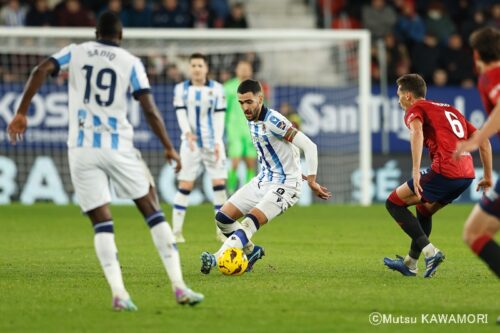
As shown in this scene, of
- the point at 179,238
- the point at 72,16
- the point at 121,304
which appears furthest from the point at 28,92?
the point at 72,16

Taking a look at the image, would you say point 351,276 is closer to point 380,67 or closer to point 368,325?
point 368,325

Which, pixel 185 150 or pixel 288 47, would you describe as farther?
pixel 288 47

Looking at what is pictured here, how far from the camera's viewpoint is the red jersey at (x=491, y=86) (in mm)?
7121

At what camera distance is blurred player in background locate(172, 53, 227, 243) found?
13.6 m

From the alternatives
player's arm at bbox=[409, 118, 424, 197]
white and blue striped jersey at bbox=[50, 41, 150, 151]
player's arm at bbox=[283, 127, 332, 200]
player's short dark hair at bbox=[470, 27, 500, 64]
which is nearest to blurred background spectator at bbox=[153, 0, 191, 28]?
player's arm at bbox=[283, 127, 332, 200]

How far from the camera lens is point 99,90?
760cm

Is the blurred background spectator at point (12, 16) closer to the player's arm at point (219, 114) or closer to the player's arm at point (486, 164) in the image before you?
the player's arm at point (219, 114)

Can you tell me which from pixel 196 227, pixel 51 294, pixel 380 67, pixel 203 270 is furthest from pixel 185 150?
pixel 380 67

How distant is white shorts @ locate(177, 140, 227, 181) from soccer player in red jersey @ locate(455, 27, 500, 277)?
22.1ft

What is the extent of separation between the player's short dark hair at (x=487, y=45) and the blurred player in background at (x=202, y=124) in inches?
264

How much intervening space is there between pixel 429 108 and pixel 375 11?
1430cm

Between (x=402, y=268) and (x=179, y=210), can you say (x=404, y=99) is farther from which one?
(x=179, y=210)

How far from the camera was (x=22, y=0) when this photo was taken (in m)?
22.2

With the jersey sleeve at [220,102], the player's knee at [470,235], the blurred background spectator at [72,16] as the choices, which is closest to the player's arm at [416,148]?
the player's knee at [470,235]
